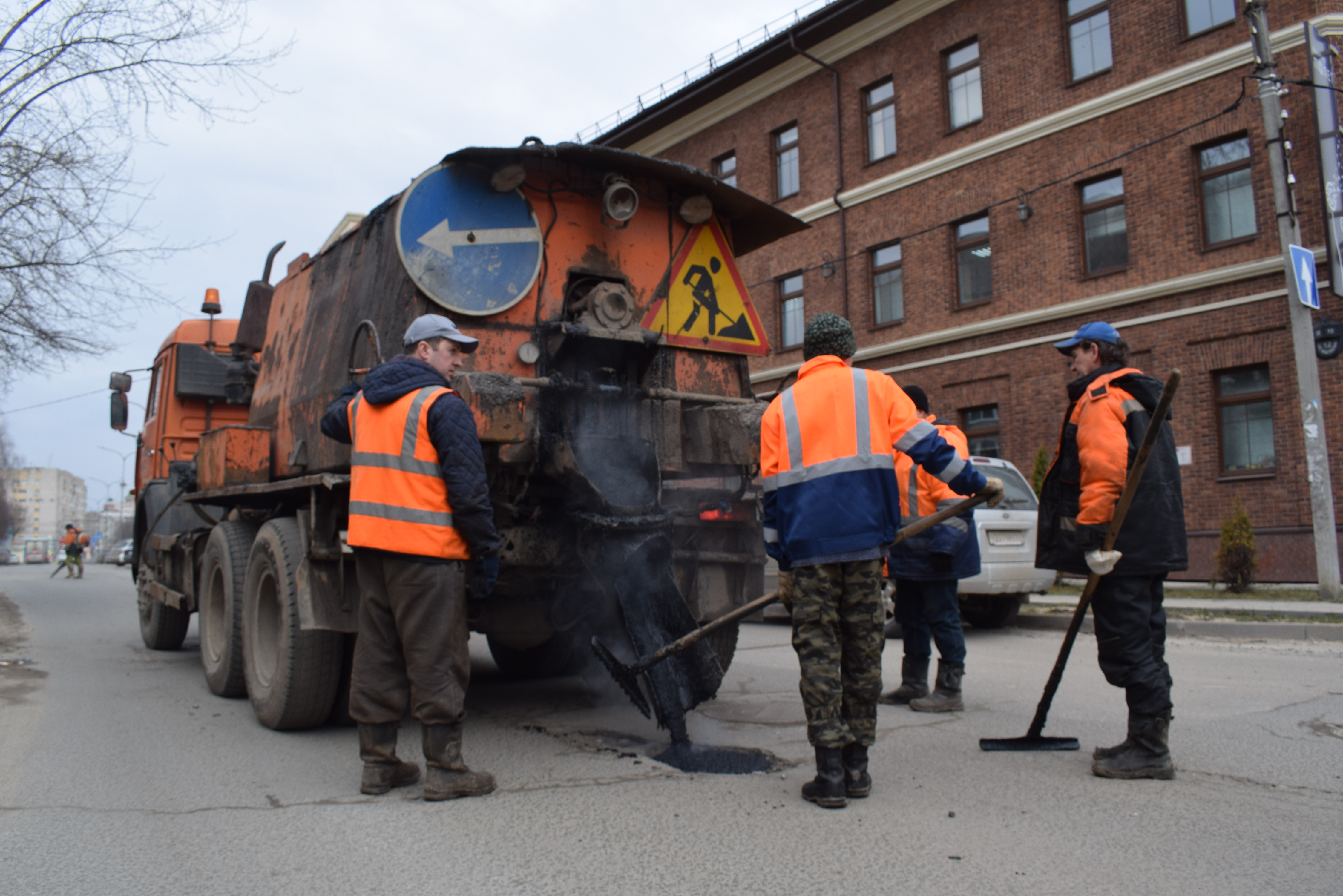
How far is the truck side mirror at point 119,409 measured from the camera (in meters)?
9.12

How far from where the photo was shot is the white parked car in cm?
891

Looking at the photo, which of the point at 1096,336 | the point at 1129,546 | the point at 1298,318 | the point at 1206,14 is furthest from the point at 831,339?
the point at 1206,14

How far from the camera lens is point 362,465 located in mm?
3783

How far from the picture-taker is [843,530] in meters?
3.55

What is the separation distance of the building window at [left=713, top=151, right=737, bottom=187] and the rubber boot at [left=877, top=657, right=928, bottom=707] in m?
18.5

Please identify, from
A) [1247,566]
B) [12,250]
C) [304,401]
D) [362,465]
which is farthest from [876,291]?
[362,465]

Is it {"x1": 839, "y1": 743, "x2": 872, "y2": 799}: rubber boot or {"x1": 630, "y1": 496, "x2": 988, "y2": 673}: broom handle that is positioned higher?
{"x1": 630, "y1": 496, "x2": 988, "y2": 673}: broom handle

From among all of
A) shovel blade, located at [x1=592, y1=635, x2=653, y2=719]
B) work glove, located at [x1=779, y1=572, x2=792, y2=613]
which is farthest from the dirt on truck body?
work glove, located at [x1=779, y1=572, x2=792, y2=613]

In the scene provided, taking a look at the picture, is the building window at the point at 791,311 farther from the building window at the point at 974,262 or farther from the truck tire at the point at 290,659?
the truck tire at the point at 290,659

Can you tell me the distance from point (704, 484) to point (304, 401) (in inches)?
91.8

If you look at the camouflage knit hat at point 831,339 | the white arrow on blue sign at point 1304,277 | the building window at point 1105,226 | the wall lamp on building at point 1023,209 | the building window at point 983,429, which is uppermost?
the wall lamp on building at point 1023,209

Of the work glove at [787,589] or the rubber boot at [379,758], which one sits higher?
the work glove at [787,589]

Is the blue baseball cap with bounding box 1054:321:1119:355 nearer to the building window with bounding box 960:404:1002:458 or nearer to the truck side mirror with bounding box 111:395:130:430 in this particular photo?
the truck side mirror with bounding box 111:395:130:430

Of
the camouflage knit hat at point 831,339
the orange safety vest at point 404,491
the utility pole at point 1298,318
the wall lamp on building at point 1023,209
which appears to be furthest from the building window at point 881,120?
the orange safety vest at point 404,491
